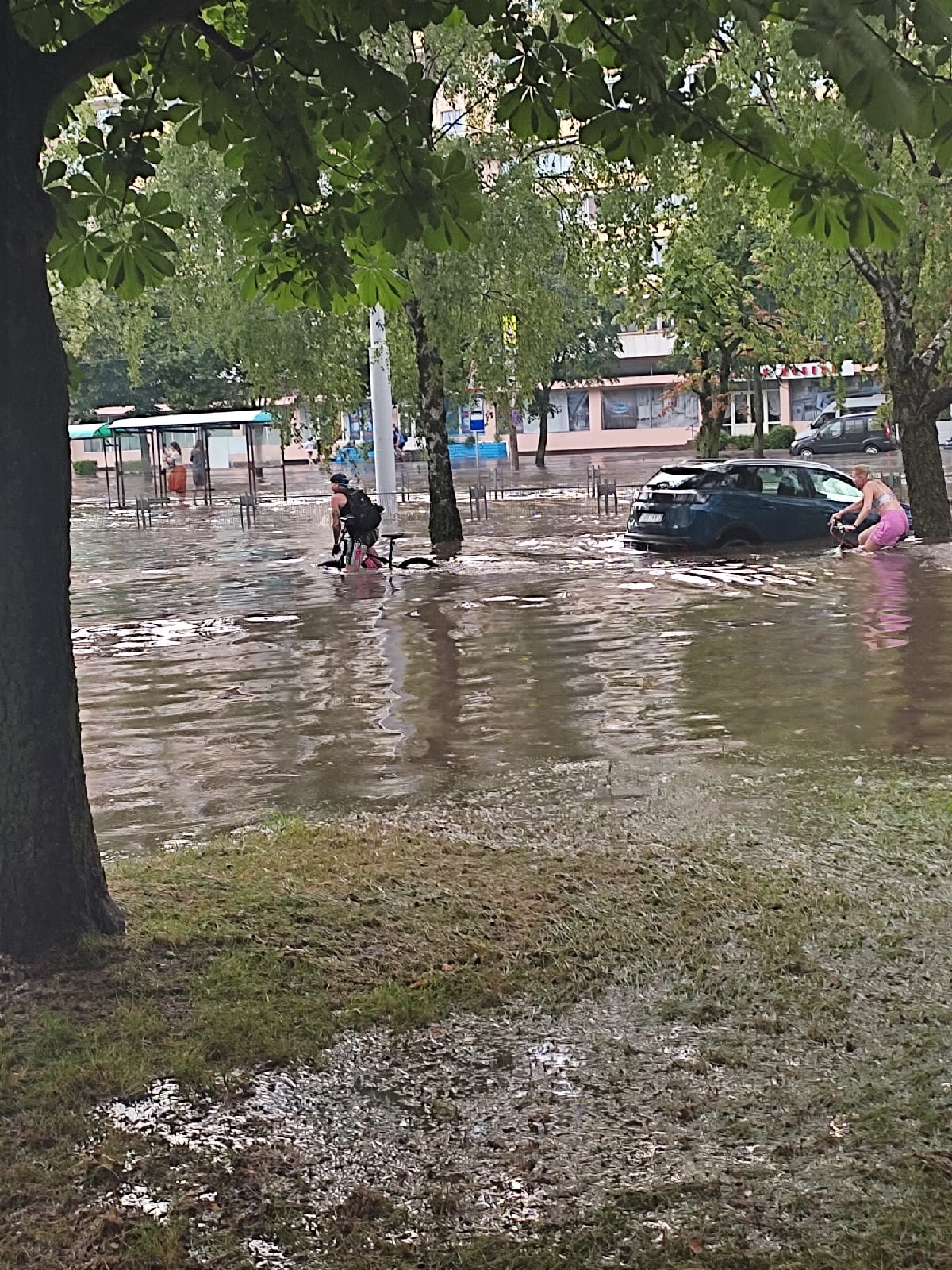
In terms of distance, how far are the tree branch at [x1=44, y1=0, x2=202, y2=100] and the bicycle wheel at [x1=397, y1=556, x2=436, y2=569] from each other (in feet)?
56.7

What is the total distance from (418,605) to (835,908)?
12.3 metres

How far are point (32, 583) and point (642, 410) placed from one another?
76.0 metres

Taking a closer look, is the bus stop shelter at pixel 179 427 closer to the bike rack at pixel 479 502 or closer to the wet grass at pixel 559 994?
the bike rack at pixel 479 502

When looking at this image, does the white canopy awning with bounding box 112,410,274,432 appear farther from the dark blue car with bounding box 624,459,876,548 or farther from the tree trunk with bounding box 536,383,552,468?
the dark blue car with bounding box 624,459,876,548

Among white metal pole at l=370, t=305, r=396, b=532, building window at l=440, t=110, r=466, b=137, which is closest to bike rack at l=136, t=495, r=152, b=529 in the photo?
white metal pole at l=370, t=305, r=396, b=532

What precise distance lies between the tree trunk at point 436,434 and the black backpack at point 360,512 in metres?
2.68

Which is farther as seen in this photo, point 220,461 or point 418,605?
point 220,461

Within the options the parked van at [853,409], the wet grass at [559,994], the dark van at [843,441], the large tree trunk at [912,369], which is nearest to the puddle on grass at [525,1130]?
the wet grass at [559,994]

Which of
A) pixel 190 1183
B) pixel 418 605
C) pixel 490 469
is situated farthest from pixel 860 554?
pixel 490 469

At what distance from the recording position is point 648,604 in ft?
56.3

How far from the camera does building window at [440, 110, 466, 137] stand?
69.8 ft

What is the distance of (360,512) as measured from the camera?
2202 cm

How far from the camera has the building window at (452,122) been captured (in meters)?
21.3

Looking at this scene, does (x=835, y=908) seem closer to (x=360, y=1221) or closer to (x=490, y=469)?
(x=360, y=1221)
